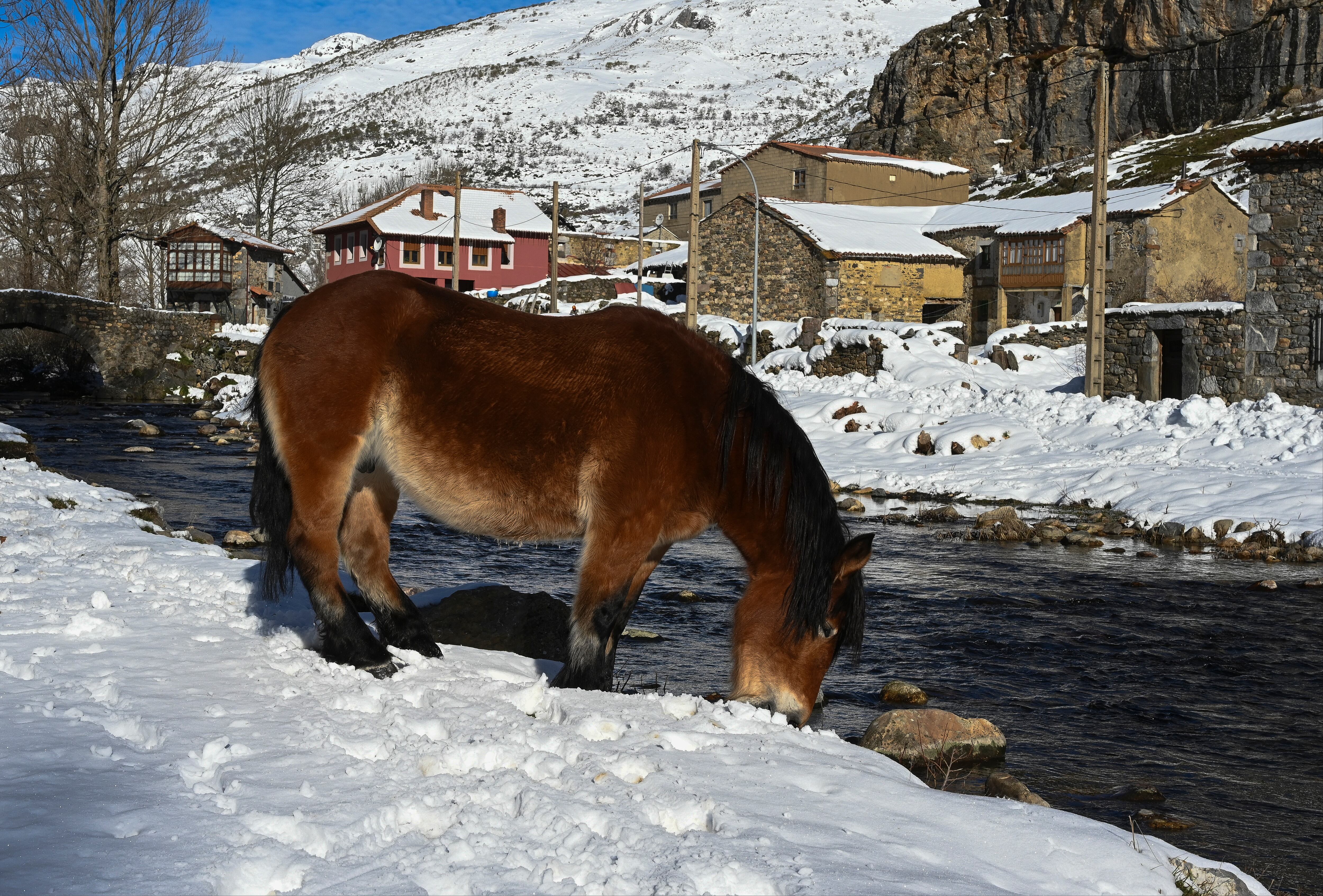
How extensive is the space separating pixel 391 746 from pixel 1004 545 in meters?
11.2

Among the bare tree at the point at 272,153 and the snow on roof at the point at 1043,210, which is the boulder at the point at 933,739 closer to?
the snow on roof at the point at 1043,210

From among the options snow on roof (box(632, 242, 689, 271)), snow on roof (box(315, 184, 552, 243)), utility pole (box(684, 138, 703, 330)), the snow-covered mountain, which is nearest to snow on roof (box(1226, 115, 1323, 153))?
utility pole (box(684, 138, 703, 330))

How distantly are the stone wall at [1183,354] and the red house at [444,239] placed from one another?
43577 mm

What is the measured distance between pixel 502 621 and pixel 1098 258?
60.7 feet

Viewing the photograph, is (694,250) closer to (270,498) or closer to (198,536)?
(198,536)

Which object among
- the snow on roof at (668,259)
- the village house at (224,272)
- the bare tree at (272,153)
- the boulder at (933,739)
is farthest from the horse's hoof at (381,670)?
the village house at (224,272)

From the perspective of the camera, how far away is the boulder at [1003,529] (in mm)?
→ 13945

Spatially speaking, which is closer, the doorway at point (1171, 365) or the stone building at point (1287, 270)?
the stone building at point (1287, 270)

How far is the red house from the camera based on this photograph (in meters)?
62.2

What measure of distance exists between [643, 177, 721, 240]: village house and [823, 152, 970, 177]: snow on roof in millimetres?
11492

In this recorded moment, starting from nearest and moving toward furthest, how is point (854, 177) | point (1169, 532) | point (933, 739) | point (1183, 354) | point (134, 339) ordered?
point (933, 739) → point (1169, 532) → point (1183, 354) → point (134, 339) → point (854, 177)

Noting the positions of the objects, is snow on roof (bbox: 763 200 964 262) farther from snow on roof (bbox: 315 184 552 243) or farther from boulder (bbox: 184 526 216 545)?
A: boulder (bbox: 184 526 216 545)

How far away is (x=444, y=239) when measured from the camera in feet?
206

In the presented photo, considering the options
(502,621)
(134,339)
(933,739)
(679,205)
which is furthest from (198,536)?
(679,205)
